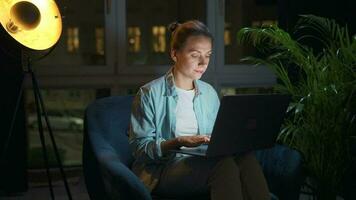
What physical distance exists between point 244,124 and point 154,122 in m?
0.43

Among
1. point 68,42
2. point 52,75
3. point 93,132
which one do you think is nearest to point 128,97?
point 93,132

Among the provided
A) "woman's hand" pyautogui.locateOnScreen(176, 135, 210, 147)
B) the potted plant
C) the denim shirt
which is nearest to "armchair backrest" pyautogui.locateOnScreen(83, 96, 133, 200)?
the denim shirt

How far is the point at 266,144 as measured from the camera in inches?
75.9

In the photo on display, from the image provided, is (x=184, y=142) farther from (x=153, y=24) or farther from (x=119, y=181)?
(x=153, y=24)

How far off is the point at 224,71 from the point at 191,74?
1535 millimetres

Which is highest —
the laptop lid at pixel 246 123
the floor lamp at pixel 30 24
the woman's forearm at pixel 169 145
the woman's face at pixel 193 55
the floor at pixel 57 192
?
the floor lamp at pixel 30 24

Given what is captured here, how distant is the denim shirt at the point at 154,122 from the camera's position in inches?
78.1

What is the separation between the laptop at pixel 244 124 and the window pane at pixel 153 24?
1.77m

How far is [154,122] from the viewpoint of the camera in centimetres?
207

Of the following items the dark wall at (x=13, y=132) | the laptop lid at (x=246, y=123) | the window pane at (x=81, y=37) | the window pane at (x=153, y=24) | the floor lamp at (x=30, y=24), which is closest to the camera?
the laptop lid at (x=246, y=123)

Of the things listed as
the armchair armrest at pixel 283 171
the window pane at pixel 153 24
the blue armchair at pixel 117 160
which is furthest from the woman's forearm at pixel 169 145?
the window pane at pixel 153 24

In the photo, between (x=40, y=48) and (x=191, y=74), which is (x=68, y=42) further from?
(x=191, y=74)

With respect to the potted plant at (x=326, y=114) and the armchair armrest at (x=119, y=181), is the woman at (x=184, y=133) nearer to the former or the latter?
the armchair armrest at (x=119, y=181)

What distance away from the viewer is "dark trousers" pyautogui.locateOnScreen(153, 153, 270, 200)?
5.88 ft
